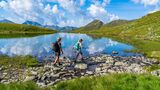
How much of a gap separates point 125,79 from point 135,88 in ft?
5.41

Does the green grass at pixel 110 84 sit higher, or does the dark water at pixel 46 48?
the green grass at pixel 110 84

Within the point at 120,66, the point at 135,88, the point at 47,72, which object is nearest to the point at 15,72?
the point at 47,72

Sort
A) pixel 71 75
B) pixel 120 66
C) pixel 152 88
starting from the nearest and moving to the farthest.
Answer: pixel 152 88, pixel 71 75, pixel 120 66

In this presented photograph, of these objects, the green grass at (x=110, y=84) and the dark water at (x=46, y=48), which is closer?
the green grass at (x=110, y=84)

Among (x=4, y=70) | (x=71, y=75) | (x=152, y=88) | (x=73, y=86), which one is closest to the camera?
(x=152, y=88)

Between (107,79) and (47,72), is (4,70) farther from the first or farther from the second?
(107,79)

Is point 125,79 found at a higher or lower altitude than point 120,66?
higher

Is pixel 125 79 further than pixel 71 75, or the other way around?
pixel 71 75

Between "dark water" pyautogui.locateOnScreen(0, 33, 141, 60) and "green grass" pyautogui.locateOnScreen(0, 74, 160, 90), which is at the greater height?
"green grass" pyautogui.locateOnScreen(0, 74, 160, 90)

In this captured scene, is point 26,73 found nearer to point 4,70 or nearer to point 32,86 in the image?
point 4,70

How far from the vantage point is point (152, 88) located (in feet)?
49.0

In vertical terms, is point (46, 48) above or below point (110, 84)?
below

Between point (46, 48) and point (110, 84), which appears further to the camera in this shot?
point (46, 48)

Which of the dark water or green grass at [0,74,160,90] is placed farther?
the dark water
